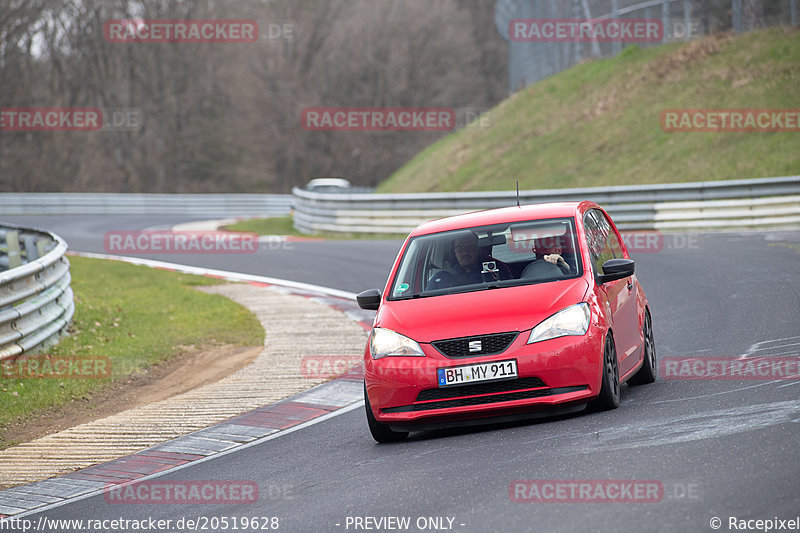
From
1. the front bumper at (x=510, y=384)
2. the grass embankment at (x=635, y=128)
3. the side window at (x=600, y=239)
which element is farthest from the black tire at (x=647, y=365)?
the grass embankment at (x=635, y=128)

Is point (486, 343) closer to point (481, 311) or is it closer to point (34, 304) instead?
point (481, 311)

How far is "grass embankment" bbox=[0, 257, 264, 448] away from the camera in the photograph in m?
10.6

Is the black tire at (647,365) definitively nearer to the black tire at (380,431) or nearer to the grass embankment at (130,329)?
the black tire at (380,431)

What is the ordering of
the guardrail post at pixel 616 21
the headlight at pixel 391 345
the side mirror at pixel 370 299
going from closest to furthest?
the headlight at pixel 391 345, the side mirror at pixel 370 299, the guardrail post at pixel 616 21

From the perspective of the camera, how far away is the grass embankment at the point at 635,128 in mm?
27672

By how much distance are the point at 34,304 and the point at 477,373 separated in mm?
6731

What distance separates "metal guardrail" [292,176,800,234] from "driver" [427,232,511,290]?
15.0m

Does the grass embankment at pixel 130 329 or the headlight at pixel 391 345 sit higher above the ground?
the headlight at pixel 391 345

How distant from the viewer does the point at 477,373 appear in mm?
7043

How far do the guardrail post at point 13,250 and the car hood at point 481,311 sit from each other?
11367mm

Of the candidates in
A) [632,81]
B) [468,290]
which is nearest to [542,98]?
[632,81]

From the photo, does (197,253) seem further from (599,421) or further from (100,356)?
(599,421)

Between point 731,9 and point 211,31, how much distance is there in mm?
38218

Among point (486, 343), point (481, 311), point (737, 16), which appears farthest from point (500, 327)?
point (737, 16)
